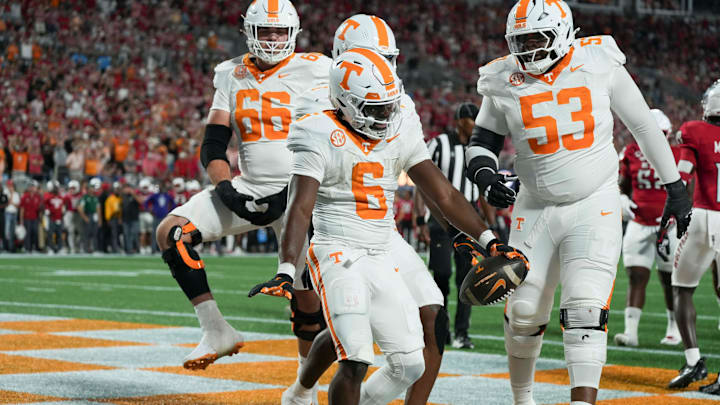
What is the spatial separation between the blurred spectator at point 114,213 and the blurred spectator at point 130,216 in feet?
0.77

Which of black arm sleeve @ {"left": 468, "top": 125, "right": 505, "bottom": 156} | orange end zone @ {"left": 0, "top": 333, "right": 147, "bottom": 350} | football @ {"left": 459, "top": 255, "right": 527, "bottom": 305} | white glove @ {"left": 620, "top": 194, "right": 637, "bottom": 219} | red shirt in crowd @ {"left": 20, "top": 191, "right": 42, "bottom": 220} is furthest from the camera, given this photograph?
red shirt in crowd @ {"left": 20, "top": 191, "right": 42, "bottom": 220}

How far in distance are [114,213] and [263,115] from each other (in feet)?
54.8

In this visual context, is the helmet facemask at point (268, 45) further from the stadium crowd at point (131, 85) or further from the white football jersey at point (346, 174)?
the stadium crowd at point (131, 85)

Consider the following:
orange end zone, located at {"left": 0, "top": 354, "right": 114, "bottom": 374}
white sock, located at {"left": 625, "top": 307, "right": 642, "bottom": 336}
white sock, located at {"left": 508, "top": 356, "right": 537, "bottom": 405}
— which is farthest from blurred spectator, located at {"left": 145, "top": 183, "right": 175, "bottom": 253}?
white sock, located at {"left": 508, "top": 356, "right": 537, "bottom": 405}

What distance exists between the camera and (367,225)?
13.6 ft

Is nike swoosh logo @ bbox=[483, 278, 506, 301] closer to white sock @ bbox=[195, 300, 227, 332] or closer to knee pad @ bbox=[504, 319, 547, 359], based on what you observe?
knee pad @ bbox=[504, 319, 547, 359]

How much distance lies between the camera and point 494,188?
187 inches

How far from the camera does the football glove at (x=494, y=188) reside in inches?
185

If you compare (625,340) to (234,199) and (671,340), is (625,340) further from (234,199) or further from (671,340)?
(234,199)

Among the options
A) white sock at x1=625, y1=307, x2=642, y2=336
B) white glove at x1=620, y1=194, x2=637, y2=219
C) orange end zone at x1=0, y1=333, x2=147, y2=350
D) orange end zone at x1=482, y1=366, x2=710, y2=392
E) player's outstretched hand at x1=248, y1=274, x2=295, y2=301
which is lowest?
white sock at x1=625, y1=307, x2=642, y2=336

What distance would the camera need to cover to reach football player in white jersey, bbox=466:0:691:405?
467 cm

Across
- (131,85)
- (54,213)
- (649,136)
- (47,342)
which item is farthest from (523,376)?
(131,85)

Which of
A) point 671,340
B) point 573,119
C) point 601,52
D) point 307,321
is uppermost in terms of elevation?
point 601,52

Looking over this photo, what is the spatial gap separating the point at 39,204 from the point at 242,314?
40.1ft
